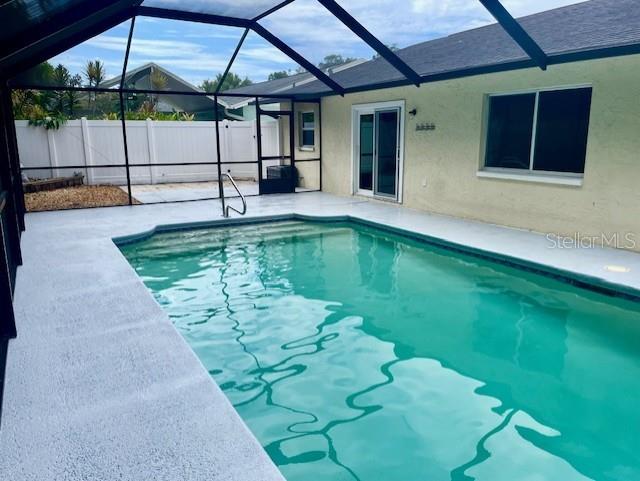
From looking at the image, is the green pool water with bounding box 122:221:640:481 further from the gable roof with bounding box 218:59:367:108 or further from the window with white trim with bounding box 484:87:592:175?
the gable roof with bounding box 218:59:367:108

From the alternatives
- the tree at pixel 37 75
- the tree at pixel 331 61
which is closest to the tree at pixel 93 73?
the tree at pixel 37 75

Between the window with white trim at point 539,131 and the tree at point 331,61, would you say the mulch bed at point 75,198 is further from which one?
the window with white trim at point 539,131

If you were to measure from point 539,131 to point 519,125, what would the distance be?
1.39 feet

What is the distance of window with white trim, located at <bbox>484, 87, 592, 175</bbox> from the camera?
21.2 feet

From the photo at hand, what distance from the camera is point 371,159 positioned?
11.0 metres

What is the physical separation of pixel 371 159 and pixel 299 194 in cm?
208

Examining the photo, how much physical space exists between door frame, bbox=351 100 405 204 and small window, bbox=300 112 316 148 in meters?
2.35

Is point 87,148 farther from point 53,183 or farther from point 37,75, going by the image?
point 37,75

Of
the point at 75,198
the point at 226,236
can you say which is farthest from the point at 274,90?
the point at 226,236

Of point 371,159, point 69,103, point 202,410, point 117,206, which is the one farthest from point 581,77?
point 69,103

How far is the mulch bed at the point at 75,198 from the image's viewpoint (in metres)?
10.1

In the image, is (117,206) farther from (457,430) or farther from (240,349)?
(457,430)

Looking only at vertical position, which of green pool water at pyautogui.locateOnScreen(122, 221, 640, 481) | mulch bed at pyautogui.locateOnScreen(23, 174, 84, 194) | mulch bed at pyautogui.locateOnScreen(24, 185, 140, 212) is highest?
mulch bed at pyautogui.locateOnScreen(23, 174, 84, 194)

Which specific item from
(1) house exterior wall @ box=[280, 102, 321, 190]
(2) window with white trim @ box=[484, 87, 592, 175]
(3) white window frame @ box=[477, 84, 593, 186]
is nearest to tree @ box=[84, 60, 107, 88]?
(1) house exterior wall @ box=[280, 102, 321, 190]
